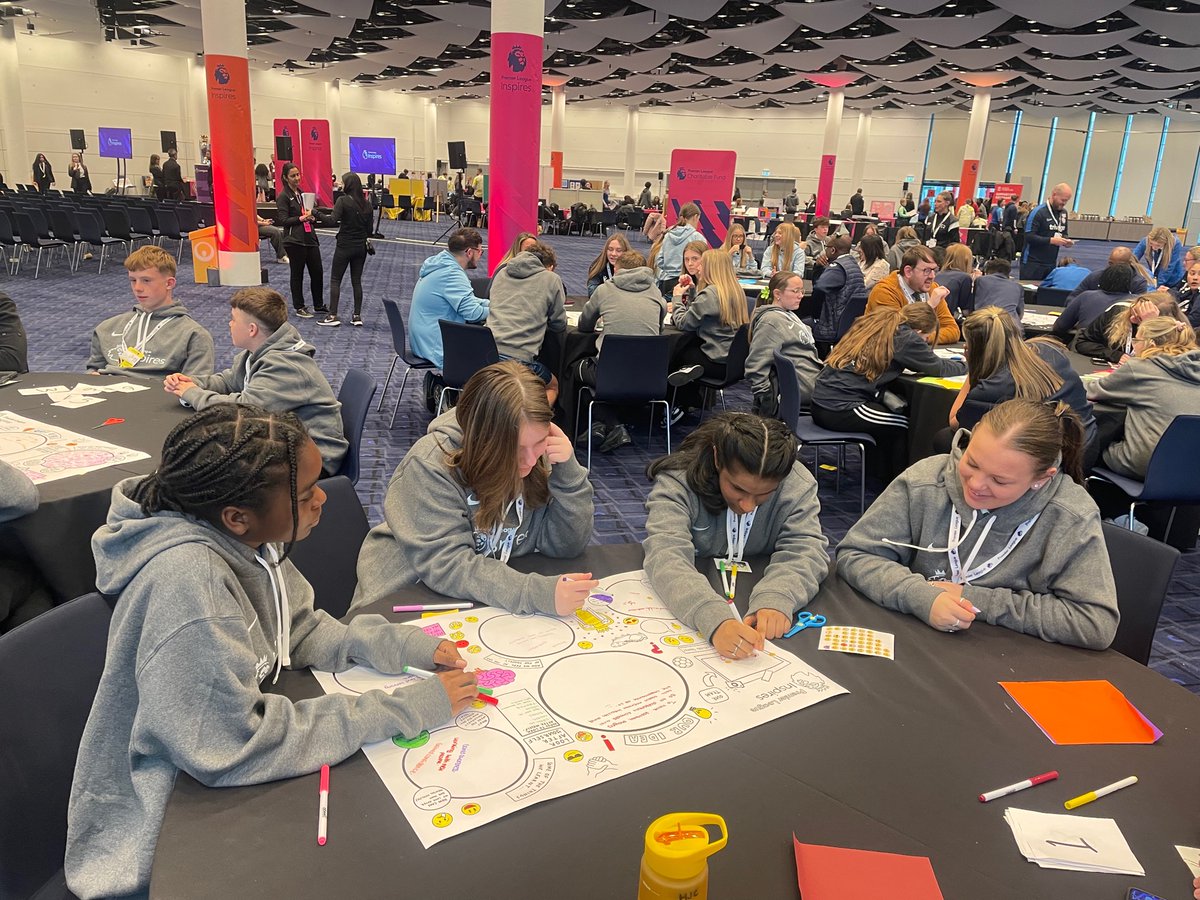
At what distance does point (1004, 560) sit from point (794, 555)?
0.50 m

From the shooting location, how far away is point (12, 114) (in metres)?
18.1

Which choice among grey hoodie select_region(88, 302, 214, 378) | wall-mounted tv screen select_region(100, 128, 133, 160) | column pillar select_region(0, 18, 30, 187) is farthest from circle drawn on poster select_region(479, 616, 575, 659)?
column pillar select_region(0, 18, 30, 187)

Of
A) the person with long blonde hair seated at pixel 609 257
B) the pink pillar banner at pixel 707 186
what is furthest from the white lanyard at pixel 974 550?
the pink pillar banner at pixel 707 186

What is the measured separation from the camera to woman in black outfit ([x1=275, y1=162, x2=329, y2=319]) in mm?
8320

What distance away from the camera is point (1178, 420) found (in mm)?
3371

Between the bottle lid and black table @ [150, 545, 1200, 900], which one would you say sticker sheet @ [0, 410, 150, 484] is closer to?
black table @ [150, 545, 1200, 900]

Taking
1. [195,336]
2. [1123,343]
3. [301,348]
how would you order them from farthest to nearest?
[1123,343] < [195,336] < [301,348]

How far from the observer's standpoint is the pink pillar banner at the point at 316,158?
16.4m

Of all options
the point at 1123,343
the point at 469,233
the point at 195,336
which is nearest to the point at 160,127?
the point at 469,233

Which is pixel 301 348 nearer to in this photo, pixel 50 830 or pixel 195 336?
pixel 195 336

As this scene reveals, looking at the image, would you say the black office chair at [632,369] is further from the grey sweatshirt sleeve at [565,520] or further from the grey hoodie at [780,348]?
the grey sweatshirt sleeve at [565,520]

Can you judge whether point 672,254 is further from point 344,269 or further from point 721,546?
point 721,546

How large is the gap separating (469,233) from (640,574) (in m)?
4.26

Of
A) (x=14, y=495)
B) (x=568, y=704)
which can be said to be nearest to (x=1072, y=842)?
(x=568, y=704)
